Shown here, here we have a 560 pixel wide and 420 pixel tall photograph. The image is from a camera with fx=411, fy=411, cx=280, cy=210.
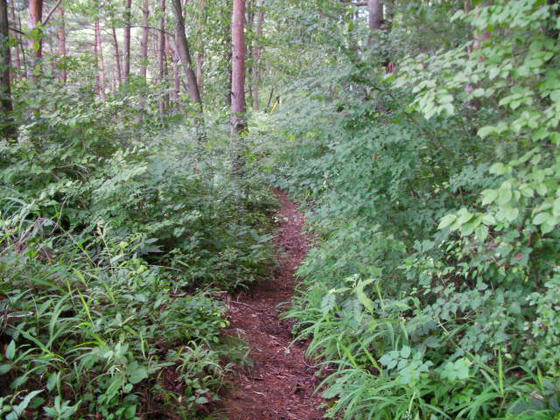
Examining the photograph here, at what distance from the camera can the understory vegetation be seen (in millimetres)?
2537

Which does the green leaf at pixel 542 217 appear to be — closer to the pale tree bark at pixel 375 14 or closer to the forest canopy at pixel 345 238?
the forest canopy at pixel 345 238

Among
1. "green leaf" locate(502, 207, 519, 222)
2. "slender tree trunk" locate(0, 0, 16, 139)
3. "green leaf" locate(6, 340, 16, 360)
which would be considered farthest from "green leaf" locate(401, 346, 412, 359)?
"slender tree trunk" locate(0, 0, 16, 139)

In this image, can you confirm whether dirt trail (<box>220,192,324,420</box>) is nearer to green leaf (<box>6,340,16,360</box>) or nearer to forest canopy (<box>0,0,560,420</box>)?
forest canopy (<box>0,0,560,420</box>)

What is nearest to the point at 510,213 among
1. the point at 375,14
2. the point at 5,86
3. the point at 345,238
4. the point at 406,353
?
the point at 406,353

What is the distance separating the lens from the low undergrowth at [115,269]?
2445 millimetres

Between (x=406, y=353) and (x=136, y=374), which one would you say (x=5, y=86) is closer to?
(x=136, y=374)

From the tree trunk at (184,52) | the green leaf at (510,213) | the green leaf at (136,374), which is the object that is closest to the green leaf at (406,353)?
the green leaf at (510,213)

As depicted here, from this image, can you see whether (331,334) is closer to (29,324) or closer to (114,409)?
(114,409)

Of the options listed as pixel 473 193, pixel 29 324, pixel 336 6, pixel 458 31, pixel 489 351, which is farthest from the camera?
pixel 336 6

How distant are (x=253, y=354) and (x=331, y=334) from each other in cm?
74

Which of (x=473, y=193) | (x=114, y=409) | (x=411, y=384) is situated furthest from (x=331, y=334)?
(x=114, y=409)

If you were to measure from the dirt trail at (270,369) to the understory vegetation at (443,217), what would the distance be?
8.7 inches

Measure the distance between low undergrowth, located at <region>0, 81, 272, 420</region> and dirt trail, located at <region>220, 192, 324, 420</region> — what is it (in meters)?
0.19

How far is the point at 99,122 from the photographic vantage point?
5355mm
